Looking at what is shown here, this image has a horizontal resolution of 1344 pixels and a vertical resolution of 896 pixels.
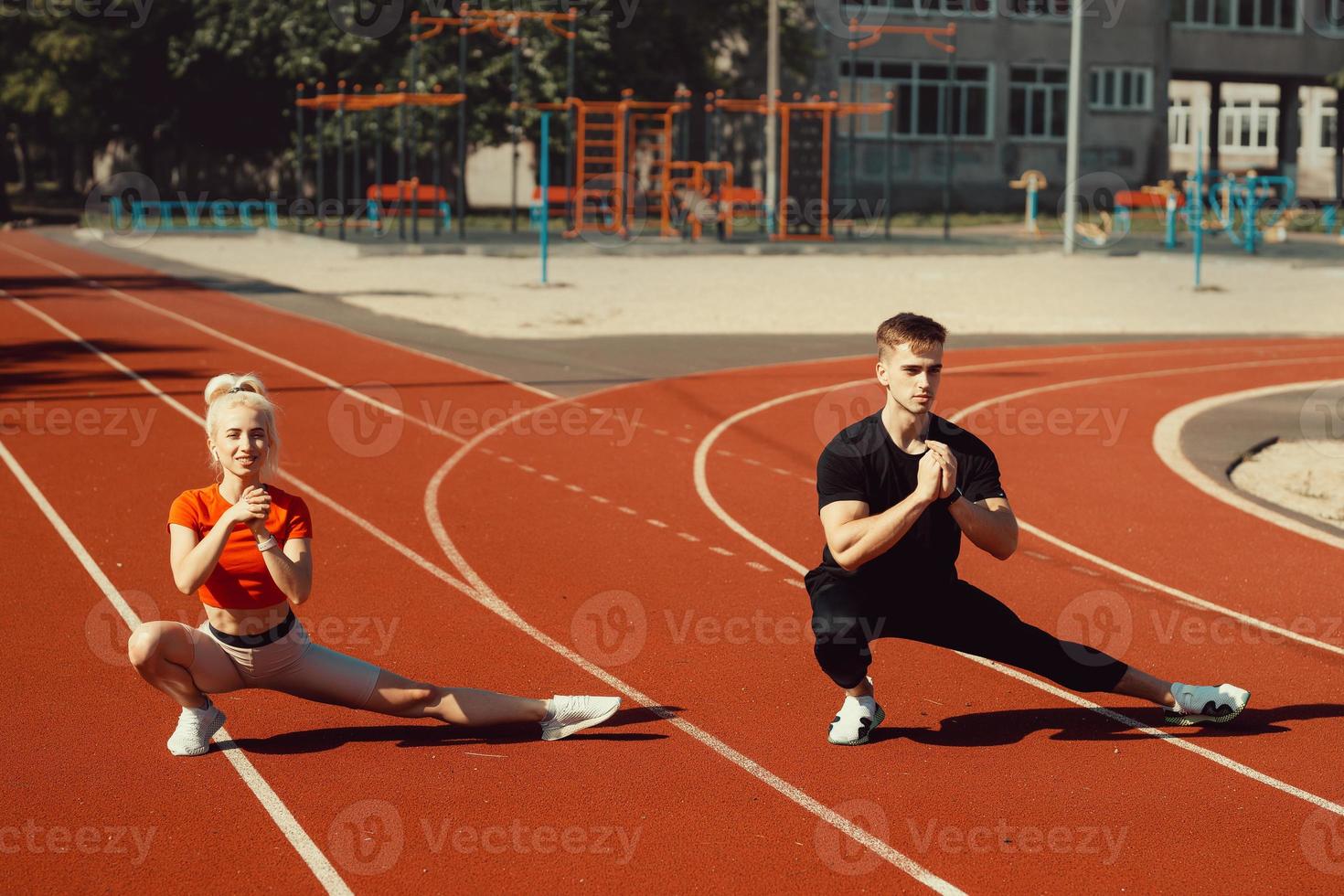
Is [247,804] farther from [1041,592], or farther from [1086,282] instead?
[1086,282]

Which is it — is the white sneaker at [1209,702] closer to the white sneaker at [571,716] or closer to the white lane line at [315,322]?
the white sneaker at [571,716]

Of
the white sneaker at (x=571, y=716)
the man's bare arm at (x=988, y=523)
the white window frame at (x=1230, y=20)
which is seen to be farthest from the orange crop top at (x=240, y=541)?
the white window frame at (x=1230, y=20)

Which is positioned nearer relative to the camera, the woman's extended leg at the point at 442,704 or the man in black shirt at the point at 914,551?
the man in black shirt at the point at 914,551

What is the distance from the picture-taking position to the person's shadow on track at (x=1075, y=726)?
6621 millimetres

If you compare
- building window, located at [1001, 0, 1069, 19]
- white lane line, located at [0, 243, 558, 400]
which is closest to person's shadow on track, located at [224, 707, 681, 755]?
white lane line, located at [0, 243, 558, 400]

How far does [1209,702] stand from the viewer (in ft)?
21.7

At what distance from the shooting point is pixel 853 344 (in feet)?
75.4

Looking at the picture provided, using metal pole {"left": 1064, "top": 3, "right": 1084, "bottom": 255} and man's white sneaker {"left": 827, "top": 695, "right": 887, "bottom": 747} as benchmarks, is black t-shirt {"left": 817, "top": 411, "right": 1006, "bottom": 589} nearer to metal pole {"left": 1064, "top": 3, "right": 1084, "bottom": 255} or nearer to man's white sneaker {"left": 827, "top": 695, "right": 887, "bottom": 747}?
man's white sneaker {"left": 827, "top": 695, "right": 887, "bottom": 747}

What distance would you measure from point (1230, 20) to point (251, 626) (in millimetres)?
60584

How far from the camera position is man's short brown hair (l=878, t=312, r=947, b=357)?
19.1 feet

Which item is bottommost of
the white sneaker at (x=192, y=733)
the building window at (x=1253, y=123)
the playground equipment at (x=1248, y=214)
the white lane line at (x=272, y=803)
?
the white lane line at (x=272, y=803)

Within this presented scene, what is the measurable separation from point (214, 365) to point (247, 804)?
1410cm

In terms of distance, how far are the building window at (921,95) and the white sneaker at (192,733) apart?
51794 mm

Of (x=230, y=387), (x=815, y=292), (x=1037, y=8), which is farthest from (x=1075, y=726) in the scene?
(x=1037, y=8)
